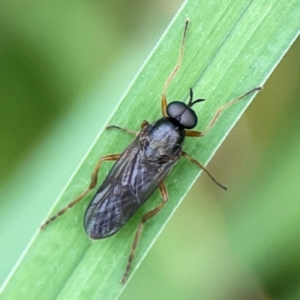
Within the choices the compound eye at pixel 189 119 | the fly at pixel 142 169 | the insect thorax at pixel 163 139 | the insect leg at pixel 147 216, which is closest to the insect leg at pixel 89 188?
the fly at pixel 142 169

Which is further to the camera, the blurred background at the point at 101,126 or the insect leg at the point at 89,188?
the blurred background at the point at 101,126

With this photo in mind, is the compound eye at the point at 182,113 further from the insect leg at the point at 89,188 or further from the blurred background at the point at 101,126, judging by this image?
the blurred background at the point at 101,126

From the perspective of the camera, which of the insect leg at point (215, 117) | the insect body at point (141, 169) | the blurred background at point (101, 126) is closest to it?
the insect leg at point (215, 117)

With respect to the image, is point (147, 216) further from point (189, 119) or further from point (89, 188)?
point (189, 119)

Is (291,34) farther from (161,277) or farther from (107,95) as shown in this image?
(161,277)

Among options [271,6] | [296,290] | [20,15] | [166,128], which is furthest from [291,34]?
[20,15]

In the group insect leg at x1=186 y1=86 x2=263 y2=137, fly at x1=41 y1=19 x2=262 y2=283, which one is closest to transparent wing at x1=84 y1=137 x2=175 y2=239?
fly at x1=41 y1=19 x2=262 y2=283

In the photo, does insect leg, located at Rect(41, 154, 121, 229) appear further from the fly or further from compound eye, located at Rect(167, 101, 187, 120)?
compound eye, located at Rect(167, 101, 187, 120)
